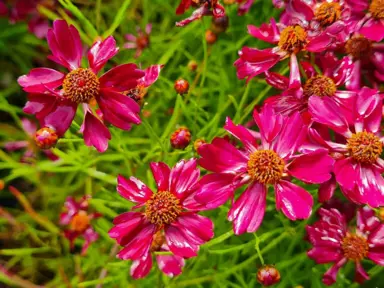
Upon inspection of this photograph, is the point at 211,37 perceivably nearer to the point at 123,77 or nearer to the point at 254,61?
the point at 254,61

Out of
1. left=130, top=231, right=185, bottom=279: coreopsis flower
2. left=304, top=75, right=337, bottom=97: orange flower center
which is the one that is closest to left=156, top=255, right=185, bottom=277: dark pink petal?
left=130, top=231, right=185, bottom=279: coreopsis flower

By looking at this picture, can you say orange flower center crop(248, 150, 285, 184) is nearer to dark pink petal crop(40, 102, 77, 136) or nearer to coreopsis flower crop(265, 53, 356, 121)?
coreopsis flower crop(265, 53, 356, 121)

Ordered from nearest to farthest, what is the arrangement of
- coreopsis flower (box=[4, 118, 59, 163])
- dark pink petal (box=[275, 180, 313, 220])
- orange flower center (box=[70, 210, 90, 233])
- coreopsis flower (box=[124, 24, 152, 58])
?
dark pink petal (box=[275, 180, 313, 220]) < orange flower center (box=[70, 210, 90, 233]) < coreopsis flower (box=[124, 24, 152, 58]) < coreopsis flower (box=[4, 118, 59, 163])

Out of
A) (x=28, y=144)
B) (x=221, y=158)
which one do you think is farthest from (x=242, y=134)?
(x=28, y=144)

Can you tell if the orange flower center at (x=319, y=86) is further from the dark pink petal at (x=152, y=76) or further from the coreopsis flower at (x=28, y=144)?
the coreopsis flower at (x=28, y=144)

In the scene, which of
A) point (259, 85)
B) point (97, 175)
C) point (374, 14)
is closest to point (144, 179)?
point (97, 175)
